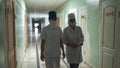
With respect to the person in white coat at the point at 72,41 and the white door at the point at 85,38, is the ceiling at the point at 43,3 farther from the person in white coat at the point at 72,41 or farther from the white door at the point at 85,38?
the person in white coat at the point at 72,41

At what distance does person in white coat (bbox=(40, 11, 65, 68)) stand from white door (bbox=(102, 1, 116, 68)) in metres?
1.68

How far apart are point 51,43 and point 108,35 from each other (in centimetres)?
197

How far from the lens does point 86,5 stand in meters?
6.58

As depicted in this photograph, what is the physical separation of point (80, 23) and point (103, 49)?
2.92 meters

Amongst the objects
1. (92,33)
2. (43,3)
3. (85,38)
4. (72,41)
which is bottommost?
(85,38)

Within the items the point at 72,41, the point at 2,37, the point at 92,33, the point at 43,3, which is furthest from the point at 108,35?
the point at 43,3

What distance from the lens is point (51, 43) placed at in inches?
117

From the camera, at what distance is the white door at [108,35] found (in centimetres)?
407

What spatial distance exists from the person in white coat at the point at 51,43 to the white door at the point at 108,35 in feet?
5.52

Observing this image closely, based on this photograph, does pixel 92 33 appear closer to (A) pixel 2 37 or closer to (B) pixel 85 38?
(B) pixel 85 38

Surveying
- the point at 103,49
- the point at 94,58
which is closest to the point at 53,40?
the point at 103,49

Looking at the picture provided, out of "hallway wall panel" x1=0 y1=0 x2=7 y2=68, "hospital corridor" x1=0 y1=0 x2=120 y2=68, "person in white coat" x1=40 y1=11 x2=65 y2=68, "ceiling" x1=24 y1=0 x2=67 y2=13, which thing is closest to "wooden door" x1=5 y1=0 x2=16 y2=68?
"hospital corridor" x1=0 y1=0 x2=120 y2=68

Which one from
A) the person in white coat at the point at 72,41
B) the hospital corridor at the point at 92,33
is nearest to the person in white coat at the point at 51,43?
the hospital corridor at the point at 92,33

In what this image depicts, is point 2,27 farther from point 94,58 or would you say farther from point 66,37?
point 94,58
